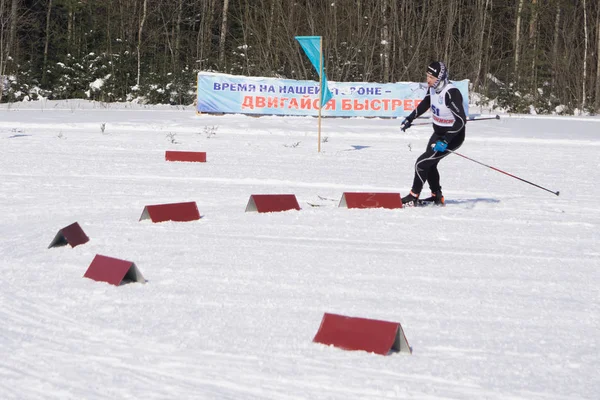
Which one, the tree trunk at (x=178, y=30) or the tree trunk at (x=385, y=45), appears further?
the tree trunk at (x=178, y=30)

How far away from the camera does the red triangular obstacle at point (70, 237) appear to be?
6801 millimetres

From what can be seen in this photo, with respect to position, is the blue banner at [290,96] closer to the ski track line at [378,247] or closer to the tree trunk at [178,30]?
the tree trunk at [178,30]

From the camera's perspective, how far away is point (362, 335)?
440 cm

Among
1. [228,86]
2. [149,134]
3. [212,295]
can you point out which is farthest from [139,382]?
[228,86]

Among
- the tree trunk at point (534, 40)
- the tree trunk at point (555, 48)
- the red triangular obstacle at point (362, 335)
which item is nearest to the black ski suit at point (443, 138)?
the red triangular obstacle at point (362, 335)

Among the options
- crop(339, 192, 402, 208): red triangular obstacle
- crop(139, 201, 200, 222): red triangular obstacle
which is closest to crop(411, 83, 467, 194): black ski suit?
crop(339, 192, 402, 208): red triangular obstacle

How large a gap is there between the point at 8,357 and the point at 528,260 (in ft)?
13.7

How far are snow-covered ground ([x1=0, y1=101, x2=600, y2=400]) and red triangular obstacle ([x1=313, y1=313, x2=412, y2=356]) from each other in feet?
0.21

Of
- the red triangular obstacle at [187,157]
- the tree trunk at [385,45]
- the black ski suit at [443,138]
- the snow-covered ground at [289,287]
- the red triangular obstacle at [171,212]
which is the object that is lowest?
the snow-covered ground at [289,287]

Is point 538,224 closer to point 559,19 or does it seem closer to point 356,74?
point 356,74

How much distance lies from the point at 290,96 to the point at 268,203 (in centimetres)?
1550

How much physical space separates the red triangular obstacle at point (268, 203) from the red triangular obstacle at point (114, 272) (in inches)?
119

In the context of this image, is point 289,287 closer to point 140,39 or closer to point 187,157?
point 187,157

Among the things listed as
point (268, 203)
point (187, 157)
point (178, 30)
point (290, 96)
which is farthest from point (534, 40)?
point (268, 203)
